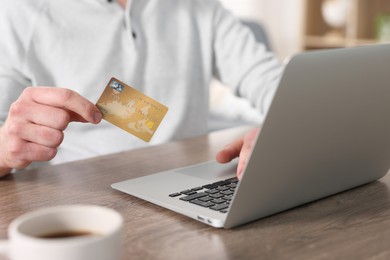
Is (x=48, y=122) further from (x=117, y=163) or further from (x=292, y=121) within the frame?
(x=292, y=121)

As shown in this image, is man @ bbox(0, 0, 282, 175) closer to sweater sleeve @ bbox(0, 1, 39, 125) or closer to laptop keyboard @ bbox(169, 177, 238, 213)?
sweater sleeve @ bbox(0, 1, 39, 125)

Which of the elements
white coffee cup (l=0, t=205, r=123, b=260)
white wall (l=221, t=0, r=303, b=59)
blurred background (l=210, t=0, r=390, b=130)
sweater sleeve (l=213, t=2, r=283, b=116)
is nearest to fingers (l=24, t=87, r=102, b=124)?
white coffee cup (l=0, t=205, r=123, b=260)

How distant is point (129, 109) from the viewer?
995mm

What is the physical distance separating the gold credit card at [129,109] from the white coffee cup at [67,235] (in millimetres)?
387

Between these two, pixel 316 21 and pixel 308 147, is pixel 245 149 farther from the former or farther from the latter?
pixel 316 21

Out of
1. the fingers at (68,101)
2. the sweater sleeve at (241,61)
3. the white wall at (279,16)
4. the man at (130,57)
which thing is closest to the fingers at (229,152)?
the fingers at (68,101)

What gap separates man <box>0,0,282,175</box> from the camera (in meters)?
1.51

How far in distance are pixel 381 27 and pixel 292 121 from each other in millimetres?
3500

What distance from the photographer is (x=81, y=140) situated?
5.19 ft

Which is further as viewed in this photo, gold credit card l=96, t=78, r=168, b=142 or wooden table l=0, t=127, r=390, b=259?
gold credit card l=96, t=78, r=168, b=142

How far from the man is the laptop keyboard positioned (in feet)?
1.79

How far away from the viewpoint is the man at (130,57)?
59.4 inches

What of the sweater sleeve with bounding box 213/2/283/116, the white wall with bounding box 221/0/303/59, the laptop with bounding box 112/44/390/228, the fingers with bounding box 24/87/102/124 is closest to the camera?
the laptop with bounding box 112/44/390/228

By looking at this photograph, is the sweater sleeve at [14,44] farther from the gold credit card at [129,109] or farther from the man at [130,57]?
the gold credit card at [129,109]
